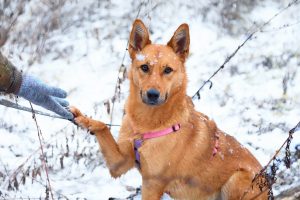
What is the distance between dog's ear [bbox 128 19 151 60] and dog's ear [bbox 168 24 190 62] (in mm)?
220

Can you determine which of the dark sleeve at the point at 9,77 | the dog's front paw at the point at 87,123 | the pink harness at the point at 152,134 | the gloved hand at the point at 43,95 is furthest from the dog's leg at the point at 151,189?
the dark sleeve at the point at 9,77

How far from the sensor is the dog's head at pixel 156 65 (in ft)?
12.2

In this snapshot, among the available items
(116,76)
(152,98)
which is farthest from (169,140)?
(116,76)

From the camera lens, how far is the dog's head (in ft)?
12.2

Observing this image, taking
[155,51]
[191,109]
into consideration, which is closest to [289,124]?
[191,109]

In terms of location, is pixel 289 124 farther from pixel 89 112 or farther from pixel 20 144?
pixel 20 144

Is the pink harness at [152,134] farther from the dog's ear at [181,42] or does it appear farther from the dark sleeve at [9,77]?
the dark sleeve at [9,77]

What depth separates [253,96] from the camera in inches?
268

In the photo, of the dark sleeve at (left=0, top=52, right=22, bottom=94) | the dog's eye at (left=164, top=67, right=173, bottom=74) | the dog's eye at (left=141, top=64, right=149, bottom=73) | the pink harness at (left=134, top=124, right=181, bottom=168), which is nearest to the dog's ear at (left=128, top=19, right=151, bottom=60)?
the dog's eye at (left=141, top=64, right=149, bottom=73)

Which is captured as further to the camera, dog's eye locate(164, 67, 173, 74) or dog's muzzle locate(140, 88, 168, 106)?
dog's eye locate(164, 67, 173, 74)

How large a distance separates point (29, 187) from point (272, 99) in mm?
3649

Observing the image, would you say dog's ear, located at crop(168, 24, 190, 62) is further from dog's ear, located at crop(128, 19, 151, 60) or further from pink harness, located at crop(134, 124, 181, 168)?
pink harness, located at crop(134, 124, 181, 168)

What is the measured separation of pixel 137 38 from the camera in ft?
13.2

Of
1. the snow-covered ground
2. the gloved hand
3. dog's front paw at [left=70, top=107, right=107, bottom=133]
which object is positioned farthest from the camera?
the snow-covered ground
